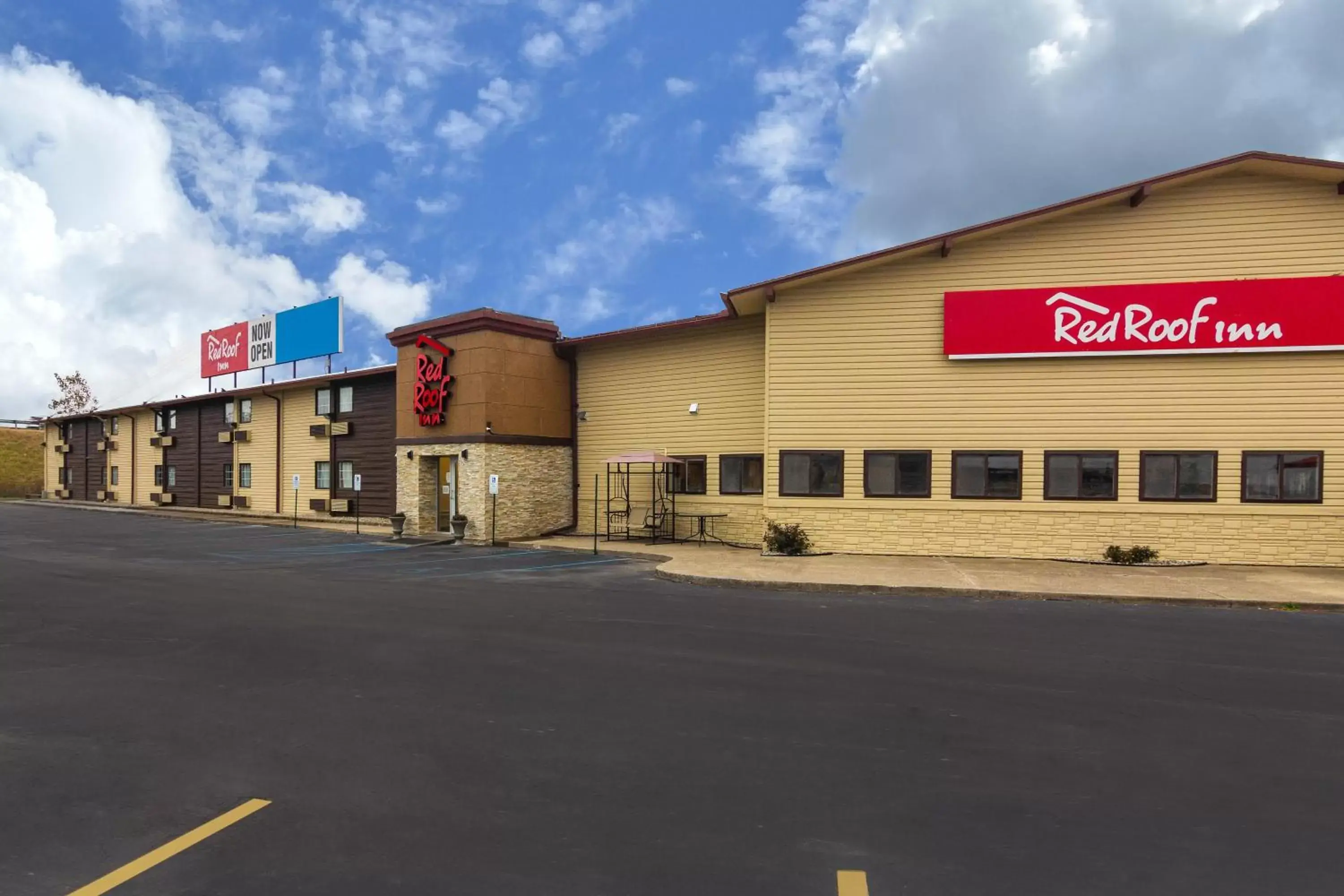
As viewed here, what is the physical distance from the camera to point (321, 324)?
122 feet

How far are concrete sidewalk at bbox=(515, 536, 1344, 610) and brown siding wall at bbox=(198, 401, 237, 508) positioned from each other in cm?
3079

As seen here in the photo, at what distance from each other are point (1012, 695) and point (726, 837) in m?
4.01

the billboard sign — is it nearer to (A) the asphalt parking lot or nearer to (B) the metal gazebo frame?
(B) the metal gazebo frame

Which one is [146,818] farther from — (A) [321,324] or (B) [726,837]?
(A) [321,324]

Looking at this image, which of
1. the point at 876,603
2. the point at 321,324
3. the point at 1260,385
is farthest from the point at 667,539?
the point at 321,324

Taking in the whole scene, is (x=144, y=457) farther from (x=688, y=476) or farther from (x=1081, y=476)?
(x=1081, y=476)

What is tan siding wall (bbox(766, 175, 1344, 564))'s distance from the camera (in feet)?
53.3

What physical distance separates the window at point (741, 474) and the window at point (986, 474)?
504 centimetres

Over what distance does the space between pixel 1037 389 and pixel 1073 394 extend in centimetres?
76

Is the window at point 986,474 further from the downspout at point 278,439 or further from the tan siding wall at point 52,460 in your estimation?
the tan siding wall at point 52,460

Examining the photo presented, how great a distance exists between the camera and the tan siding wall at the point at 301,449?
3278cm

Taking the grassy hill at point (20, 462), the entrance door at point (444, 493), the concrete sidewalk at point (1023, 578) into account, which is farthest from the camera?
the grassy hill at point (20, 462)

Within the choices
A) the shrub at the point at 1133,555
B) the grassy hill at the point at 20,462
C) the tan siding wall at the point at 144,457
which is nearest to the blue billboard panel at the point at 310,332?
the tan siding wall at the point at 144,457

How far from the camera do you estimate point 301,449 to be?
111ft
